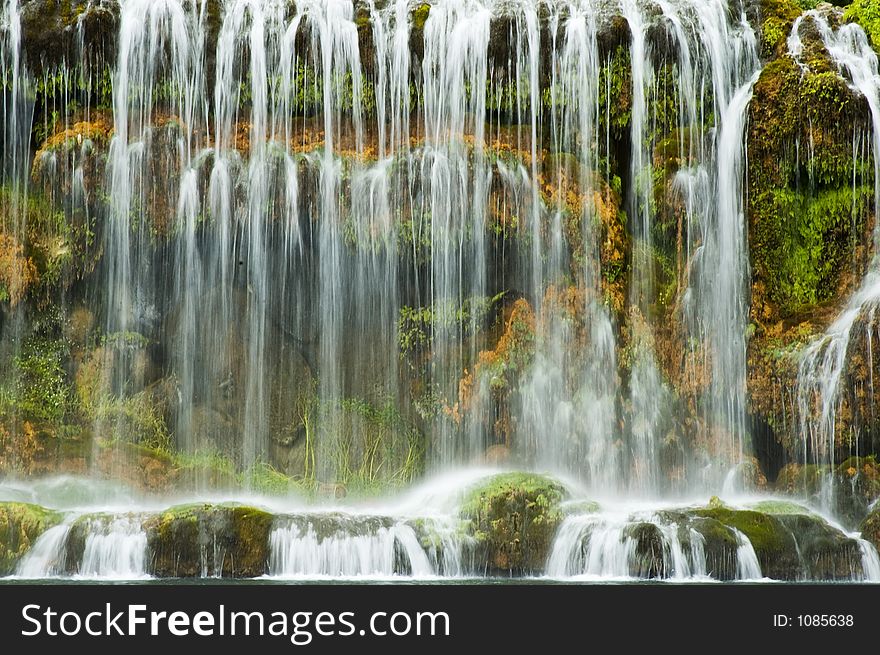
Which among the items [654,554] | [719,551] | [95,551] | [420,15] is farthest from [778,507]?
[420,15]

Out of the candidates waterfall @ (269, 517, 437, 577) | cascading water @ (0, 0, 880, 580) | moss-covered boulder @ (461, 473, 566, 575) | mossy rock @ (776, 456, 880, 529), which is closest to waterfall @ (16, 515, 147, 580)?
waterfall @ (269, 517, 437, 577)

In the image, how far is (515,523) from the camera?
1512 cm

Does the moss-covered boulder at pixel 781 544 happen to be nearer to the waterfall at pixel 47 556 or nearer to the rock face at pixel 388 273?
the rock face at pixel 388 273

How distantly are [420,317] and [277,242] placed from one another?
98.5 inches

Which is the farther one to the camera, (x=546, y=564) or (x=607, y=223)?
(x=607, y=223)

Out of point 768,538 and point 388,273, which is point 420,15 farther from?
point 768,538

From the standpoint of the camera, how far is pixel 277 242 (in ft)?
61.8

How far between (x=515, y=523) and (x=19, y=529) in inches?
243

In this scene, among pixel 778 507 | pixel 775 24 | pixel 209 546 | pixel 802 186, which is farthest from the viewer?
pixel 775 24

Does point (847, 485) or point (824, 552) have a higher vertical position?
point (847, 485)

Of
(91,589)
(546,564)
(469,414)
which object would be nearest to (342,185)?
(469,414)

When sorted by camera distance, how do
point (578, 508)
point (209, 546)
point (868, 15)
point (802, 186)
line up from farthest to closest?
point (868, 15)
point (802, 186)
point (578, 508)
point (209, 546)

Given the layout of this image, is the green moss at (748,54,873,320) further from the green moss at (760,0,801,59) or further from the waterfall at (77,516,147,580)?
the waterfall at (77,516,147,580)

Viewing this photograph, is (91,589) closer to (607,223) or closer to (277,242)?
(277,242)
